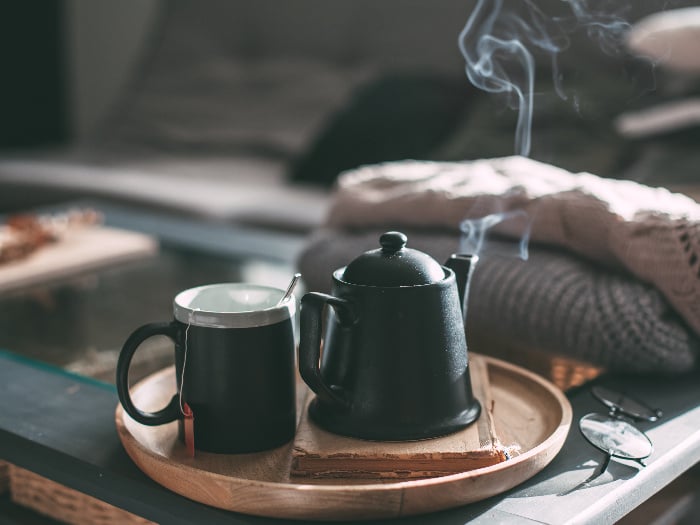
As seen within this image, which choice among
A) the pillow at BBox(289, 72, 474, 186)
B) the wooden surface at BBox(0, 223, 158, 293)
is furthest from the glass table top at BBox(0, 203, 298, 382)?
the pillow at BBox(289, 72, 474, 186)

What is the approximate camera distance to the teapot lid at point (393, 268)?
59cm

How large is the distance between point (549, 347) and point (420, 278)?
28 centimetres

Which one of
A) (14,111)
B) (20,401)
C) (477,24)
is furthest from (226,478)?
(14,111)

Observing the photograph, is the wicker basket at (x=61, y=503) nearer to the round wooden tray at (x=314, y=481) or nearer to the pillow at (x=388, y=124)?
the round wooden tray at (x=314, y=481)

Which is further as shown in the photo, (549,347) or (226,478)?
(549,347)

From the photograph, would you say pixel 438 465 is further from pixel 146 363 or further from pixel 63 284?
pixel 63 284

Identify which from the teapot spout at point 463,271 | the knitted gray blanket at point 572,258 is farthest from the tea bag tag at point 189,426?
the knitted gray blanket at point 572,258

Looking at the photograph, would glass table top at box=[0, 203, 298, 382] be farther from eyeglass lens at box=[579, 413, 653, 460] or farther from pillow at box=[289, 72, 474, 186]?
pillow at box=[289, 72, 474, 186]

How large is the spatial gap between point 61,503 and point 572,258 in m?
0.52

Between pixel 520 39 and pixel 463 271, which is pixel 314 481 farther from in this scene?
pixel 520 39

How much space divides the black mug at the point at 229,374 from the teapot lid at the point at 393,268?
5 centimetres

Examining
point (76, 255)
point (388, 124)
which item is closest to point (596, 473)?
point (76, 255)

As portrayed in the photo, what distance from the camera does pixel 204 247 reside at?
141 cm

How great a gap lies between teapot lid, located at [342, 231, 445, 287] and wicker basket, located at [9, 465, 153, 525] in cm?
27
